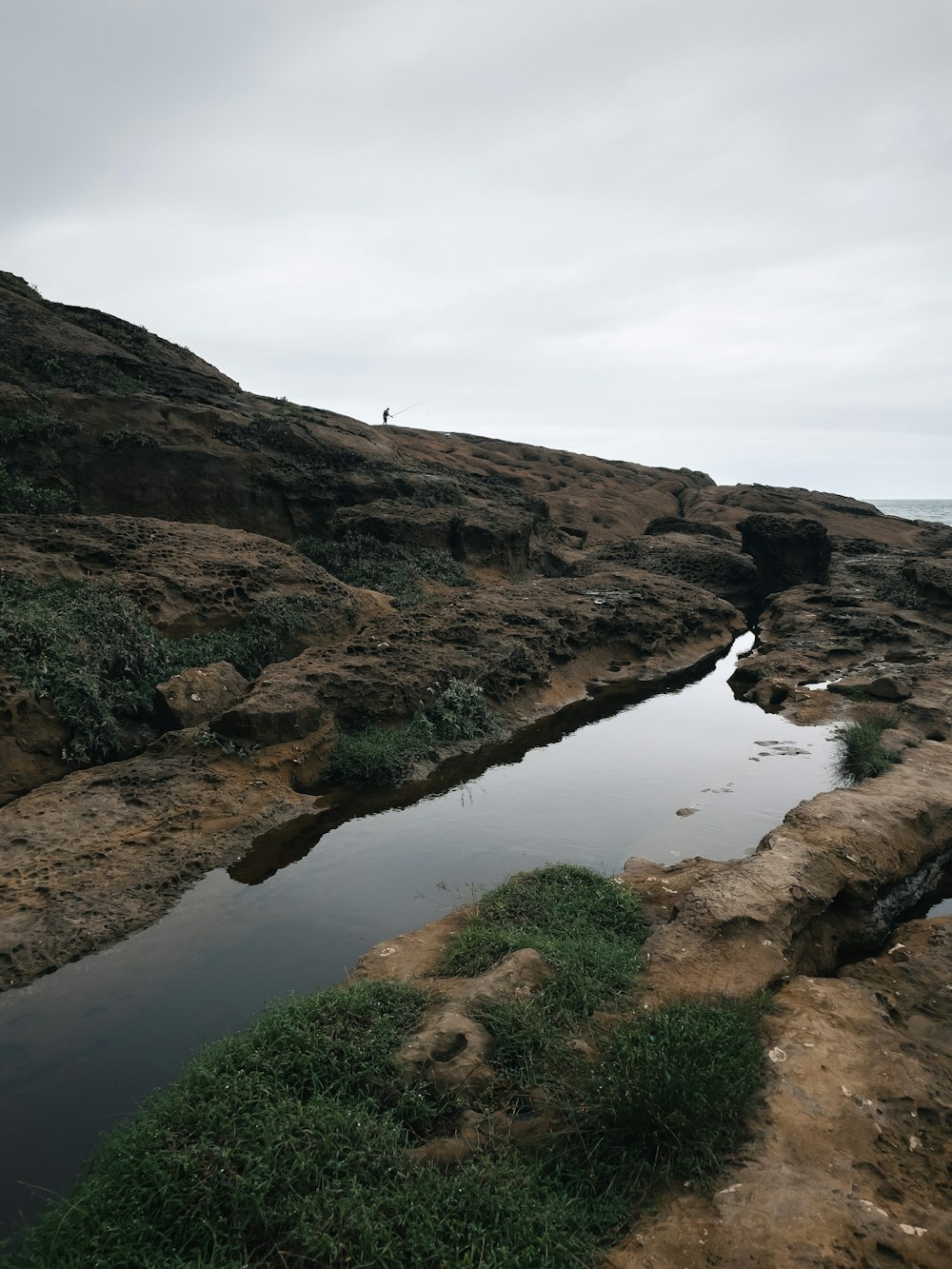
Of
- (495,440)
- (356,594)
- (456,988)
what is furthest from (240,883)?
(495,440)

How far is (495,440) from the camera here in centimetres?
4547

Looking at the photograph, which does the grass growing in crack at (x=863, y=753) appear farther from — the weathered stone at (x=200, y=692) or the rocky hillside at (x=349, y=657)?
the weathered stone at (x=200, y=692)

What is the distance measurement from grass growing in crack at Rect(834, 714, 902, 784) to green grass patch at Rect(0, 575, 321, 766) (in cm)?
820

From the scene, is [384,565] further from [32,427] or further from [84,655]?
[84,655]

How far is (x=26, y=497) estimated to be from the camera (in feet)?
45.8

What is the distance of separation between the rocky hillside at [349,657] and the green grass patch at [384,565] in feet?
0.26

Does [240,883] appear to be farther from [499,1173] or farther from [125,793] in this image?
[499,1173]

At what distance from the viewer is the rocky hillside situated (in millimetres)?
5445

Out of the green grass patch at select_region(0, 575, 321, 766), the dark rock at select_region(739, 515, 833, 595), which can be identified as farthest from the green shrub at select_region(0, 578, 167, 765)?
the dark rock at select_region(739, 515, 833, 595)

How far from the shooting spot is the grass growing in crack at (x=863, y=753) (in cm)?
947

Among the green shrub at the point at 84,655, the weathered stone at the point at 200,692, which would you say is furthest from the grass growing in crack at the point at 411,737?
the green shrub at the point at 84,655

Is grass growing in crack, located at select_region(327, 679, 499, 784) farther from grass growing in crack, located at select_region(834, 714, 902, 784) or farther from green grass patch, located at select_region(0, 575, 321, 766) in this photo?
grass growing in crack, located at select_region(834, 714, 902, 784)

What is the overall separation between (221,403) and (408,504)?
528 centimetres

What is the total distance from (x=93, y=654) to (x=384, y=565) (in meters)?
9.19
